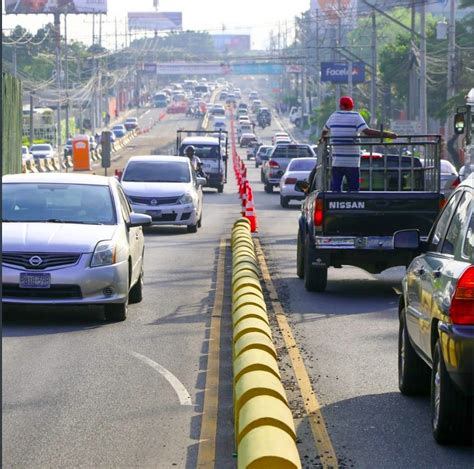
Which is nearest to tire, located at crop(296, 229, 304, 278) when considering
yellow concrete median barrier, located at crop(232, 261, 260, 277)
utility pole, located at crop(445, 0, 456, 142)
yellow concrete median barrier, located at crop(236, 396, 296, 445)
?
yellow concrete median barrier, located at crop(232, 261, 260, 277)

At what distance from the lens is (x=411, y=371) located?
34.6 ft

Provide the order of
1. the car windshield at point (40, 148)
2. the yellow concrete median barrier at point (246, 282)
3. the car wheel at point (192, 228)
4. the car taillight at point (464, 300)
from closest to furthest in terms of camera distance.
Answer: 1. the car taillight at point (464, 300)
2. the yellow concrete median barrier at point (246, 282)
3. the car wheel at point (192, 228)
4. the car windshield at point (40, 148)

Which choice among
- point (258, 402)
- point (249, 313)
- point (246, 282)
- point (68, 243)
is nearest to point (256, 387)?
point (258, 402)

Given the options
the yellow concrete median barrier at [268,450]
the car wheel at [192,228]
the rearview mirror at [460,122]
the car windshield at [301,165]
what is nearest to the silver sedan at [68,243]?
the yellow concrete median barrier at [268,450]

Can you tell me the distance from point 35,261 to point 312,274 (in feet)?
15.2

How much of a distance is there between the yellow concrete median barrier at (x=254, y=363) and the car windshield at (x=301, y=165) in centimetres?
3244

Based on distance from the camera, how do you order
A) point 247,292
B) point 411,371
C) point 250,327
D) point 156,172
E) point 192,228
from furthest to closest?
point 156,172, point 192,228, point 247,292, point 250,327, point 411,371

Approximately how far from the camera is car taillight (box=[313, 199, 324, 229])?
17.7 meters

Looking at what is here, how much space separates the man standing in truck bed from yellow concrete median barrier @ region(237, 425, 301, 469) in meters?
11.3

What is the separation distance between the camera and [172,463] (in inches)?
337

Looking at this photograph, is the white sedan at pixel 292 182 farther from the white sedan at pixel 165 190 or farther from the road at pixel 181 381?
the road at pixel 181 381

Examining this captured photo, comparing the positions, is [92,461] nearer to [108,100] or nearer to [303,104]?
[303,104]

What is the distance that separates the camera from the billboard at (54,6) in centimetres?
13550

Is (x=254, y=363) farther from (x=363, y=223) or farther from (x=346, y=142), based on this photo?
(x=346, y=142)
